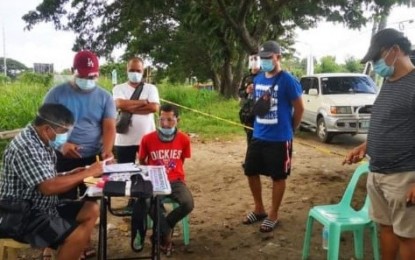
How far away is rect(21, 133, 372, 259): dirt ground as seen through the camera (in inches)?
169

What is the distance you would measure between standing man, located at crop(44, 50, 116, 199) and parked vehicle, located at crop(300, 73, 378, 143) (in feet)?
22.5

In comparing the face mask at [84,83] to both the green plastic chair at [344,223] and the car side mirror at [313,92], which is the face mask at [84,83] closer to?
the green plastic chair at [344,223]

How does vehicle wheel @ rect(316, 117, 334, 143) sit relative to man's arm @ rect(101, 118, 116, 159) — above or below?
below

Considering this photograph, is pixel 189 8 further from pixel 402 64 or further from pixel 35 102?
pixel 402 64

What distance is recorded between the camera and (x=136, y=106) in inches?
Answer: 188

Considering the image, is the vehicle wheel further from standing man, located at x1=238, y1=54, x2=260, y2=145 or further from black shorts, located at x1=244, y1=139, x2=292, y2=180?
black shorts, located at x1=244, y1=139, x2=292, y2=180

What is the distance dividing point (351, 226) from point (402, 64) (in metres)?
1.37

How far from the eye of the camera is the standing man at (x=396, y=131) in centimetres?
288

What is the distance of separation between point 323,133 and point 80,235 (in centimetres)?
829

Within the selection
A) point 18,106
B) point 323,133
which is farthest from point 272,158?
point 323,133

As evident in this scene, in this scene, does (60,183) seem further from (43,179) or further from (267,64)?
(267,64)

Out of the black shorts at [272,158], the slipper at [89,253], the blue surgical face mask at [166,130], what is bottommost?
the slipper at [89,253]

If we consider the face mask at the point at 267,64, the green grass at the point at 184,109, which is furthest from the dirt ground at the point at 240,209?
the green grass at the point at 184,109

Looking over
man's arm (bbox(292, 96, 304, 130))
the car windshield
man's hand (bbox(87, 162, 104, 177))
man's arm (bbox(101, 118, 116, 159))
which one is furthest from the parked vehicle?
man's hand (bbox(87, 162, 104, 177))
